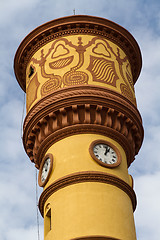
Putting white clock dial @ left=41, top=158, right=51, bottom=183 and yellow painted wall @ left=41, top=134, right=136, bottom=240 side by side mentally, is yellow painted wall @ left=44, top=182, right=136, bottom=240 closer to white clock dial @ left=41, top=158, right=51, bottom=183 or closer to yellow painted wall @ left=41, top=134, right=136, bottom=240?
yellow painted wall @ left=41, top=134, right=136, bottom=240

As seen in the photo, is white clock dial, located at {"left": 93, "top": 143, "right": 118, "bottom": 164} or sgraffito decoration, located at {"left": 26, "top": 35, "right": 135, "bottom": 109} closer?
white clock dial, located at {"left": 93, "top": 143, "right": 118, "bottom": 164}

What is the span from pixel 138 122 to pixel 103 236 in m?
5.37

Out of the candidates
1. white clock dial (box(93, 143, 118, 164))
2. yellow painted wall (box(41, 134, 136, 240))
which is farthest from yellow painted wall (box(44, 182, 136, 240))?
white clock dial (box(93, 143, 118, 164))

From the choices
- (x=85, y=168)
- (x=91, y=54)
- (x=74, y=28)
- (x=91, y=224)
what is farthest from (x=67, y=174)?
(x=74, y=28)

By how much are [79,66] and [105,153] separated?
12.0 ft

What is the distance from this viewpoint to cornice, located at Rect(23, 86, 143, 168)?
1703 cm

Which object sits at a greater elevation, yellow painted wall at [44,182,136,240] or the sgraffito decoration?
the sgraffito decoration

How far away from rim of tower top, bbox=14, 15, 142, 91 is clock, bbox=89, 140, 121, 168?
515 cm

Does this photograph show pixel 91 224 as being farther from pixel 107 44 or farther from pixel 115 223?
pixel 107 44

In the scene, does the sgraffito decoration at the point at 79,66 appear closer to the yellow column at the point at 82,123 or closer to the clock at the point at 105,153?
the yellow column at the point at 82,123

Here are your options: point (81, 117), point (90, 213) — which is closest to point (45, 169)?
point (81, 117)

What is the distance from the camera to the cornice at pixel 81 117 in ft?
55.9

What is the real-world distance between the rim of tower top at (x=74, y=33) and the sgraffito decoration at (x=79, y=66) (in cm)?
30

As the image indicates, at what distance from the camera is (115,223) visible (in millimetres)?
15016
